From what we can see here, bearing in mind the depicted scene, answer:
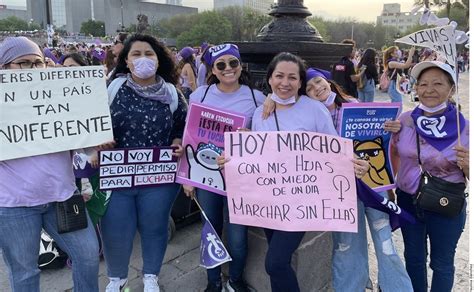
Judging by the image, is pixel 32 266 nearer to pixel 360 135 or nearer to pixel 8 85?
pixel 8 85

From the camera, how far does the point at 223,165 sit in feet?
8.81

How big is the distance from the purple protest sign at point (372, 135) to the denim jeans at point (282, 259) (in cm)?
66

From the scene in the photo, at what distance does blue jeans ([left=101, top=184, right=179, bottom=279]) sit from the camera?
9.07 feet

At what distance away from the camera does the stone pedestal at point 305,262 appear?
295cm

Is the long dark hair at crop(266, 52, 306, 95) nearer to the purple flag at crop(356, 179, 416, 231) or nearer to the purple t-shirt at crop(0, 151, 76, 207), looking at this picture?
the purple flag at crop(356, 179, 416, 231)

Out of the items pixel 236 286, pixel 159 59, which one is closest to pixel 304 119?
pixel 159 59

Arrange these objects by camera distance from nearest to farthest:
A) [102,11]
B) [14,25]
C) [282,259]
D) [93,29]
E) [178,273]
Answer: [282,259]
[178,273]
[14,25]
[93,29]
[102,11]

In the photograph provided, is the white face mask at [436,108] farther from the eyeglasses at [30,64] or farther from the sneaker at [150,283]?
the eyeglasses at [30,64]

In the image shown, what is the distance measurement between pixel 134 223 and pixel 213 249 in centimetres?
57

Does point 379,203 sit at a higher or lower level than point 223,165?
lower

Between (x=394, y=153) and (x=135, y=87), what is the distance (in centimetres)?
179

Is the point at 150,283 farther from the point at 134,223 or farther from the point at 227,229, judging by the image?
the point at 227,229

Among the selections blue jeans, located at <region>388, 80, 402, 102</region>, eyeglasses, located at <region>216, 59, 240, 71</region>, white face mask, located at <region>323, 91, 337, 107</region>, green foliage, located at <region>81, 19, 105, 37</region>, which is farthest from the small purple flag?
green foliage, located at <region>81, 19, 105, 37</region>

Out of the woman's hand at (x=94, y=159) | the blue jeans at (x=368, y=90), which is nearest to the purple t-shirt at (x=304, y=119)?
the woman's hand at (x=94, y=159)
